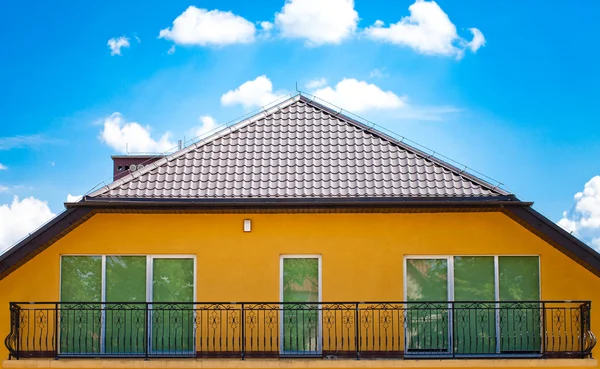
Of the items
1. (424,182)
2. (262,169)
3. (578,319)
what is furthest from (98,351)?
(578,319)

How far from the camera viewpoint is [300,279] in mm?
14266

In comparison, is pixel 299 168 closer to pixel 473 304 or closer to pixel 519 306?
pixel 473 304

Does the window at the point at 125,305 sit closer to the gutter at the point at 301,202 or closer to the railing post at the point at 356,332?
the gutter at the point at 301,202

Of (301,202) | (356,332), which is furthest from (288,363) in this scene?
(301,202)

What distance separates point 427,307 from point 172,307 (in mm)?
4878

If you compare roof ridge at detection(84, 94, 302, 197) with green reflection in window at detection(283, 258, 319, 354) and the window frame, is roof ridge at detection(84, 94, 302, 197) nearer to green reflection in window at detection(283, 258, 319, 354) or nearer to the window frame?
green reflection in window at detection(283, 258, 319, 354)

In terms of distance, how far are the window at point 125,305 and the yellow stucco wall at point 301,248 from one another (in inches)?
10.0

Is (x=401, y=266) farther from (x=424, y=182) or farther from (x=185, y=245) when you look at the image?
(x=185, y=245)

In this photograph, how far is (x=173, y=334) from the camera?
46.3 feet

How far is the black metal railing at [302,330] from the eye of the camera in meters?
14.0

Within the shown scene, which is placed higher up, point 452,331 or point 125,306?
point 125,306

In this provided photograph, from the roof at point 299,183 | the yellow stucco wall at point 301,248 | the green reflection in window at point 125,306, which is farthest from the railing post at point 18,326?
Result: the green reflection in window at point 125,306

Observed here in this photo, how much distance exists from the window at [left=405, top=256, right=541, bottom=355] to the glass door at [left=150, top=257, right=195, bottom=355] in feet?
14.0

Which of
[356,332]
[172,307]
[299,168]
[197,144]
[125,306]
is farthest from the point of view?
[197,144]
